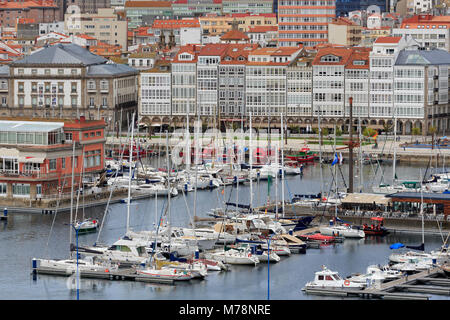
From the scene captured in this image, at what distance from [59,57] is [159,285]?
66120 millimetres

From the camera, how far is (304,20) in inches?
5763

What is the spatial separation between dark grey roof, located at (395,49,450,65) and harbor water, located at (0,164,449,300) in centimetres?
3344

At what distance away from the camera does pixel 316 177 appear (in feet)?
307

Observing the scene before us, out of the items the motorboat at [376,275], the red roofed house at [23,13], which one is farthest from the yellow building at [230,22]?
the motorboat at [376,275]

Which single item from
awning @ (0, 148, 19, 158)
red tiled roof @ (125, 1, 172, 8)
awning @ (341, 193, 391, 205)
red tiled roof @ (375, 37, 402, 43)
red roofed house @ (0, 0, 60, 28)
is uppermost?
red tiled roof @ (125, 1, 172, 8)

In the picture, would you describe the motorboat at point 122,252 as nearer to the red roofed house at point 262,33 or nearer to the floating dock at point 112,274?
the floating dock at point 112,274

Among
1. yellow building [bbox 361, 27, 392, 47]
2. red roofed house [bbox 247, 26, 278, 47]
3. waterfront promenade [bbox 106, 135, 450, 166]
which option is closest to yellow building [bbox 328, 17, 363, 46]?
yellow building [bbox 361, 27, 392, 47]

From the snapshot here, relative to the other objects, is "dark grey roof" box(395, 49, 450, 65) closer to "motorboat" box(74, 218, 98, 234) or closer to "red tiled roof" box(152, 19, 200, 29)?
"red tiled roof" box(152, 19, 200, 29)

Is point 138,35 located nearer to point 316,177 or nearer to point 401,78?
point 401,78

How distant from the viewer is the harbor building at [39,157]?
256 feet

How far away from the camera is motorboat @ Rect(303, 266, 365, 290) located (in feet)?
183
